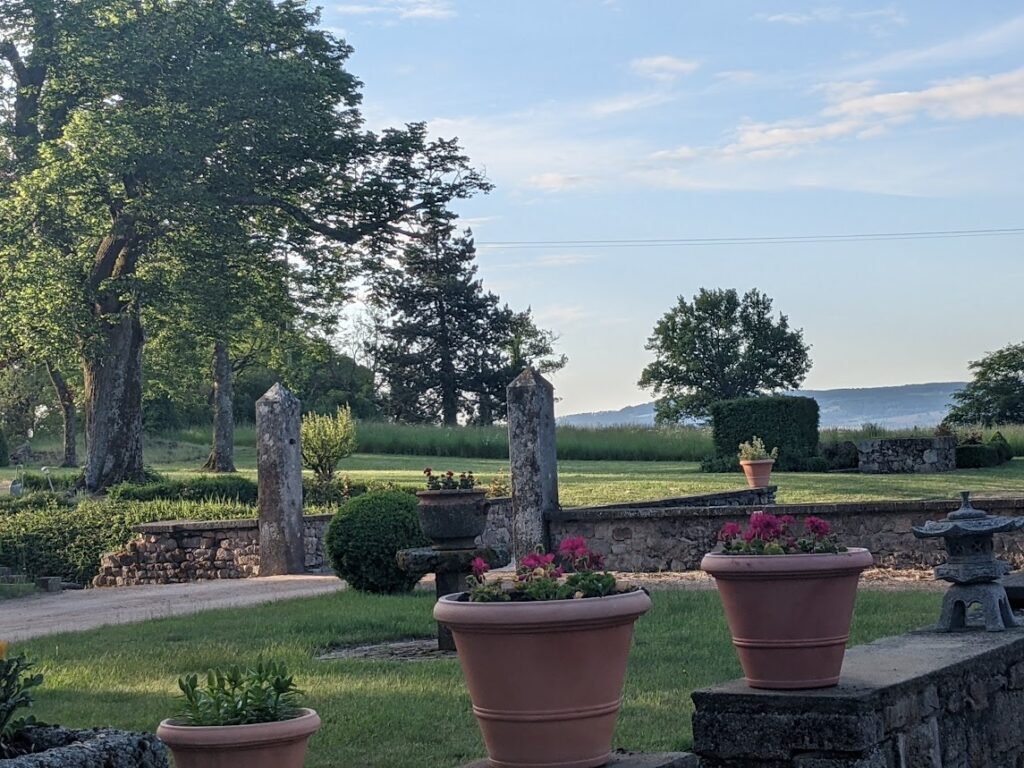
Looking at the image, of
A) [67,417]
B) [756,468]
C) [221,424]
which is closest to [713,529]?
[756,468]

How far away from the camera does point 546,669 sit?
395 cm

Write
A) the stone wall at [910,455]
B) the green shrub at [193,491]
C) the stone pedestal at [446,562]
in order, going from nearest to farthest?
the stone pedestal at [446,562], the green shrub at [193,491], the stone wall at [910,455]

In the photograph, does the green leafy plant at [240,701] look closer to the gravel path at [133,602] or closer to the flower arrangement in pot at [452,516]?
the flower arrangement in pot at [452,516]

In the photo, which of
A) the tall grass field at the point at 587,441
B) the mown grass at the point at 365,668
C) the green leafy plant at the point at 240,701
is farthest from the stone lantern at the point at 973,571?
the tall grass field at the point at 587,441

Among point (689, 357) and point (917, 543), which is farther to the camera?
point (689, 357)

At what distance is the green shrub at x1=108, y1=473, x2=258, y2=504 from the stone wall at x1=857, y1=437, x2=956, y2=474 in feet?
48.3

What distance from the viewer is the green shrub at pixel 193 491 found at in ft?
70.5

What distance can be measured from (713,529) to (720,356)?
55.6 meters

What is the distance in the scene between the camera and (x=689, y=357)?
70312 mm

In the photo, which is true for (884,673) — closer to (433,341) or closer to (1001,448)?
(1001,448)

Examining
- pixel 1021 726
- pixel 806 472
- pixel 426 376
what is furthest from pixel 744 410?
pixel 426 376

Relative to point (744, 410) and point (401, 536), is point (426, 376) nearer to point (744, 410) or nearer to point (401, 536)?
point (744, 410)

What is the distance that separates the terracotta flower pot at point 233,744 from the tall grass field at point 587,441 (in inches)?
1221

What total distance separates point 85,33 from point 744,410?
644 inches
